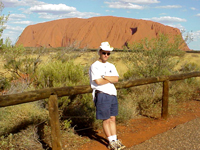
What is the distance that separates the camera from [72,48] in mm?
8750

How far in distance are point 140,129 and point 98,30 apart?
99478 mm

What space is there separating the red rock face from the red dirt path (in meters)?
90.9

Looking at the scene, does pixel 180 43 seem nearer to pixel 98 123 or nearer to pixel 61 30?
pixel 98 123

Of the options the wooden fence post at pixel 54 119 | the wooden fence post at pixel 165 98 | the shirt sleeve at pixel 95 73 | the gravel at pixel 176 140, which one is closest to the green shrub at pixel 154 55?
the wooden fence post at pixel 165 98

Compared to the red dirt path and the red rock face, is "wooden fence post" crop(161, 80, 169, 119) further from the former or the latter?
the red rock face

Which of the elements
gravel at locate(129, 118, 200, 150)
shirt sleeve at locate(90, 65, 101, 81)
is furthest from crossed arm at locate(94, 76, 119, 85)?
gravel at locate(129, 118, 200, 150)

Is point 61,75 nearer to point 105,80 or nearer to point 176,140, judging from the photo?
point 105,80

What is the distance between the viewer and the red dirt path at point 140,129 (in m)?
4.14

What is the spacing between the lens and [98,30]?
102 m

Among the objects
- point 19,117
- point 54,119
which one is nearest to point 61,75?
point 19,117

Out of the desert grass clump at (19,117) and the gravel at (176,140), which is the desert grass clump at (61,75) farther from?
the gravel at (176,140)

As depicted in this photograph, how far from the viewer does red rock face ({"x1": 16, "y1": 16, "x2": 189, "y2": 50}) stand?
98.4m

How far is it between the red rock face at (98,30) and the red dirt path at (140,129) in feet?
298

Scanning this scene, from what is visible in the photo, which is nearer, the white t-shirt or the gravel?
the white t-shirt
